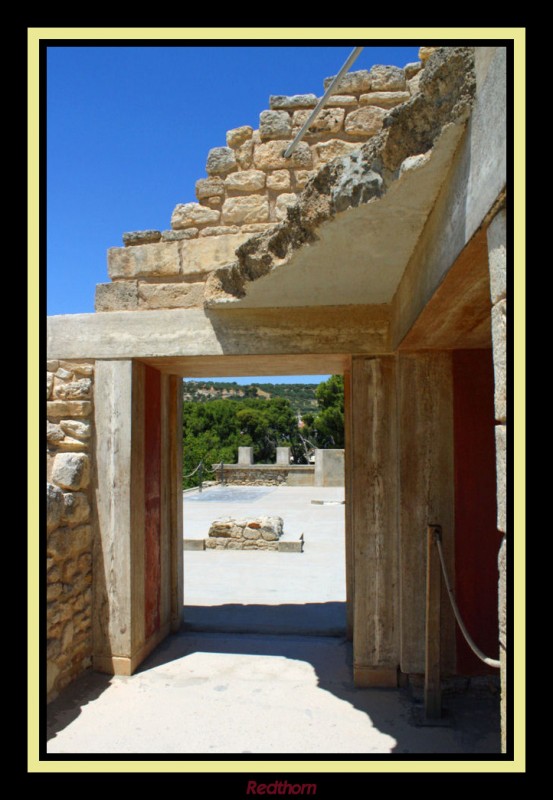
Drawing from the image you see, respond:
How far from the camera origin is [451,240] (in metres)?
2.29

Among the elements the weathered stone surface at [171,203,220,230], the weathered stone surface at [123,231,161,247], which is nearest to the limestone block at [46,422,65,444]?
the weathered stone surface at [123,231,161,247]

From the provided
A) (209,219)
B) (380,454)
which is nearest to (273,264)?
(209,219)

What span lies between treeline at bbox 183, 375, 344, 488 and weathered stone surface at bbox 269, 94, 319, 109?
72.6 ft

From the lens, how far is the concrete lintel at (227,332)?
14.3 ft

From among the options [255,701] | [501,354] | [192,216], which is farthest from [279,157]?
[255,701]

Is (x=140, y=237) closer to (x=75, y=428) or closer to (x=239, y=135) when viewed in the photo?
(x=239, y=135)

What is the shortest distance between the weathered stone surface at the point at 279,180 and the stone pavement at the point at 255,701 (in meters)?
3.65

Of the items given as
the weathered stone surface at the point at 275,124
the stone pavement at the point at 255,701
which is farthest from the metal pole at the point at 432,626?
the weathered stone surface at the point at 275,124

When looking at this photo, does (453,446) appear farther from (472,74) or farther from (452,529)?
(472,74)

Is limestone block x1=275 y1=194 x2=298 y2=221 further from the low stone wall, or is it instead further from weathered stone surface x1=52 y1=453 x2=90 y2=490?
the low stone wall

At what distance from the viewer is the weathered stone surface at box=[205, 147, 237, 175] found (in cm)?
448

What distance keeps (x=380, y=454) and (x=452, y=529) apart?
73 cm

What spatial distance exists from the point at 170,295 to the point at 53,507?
5.86ft

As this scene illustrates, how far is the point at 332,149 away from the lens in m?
4.25
